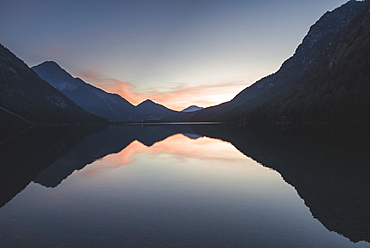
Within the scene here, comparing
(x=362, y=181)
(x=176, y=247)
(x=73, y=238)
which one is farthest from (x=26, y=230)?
(x=362, y=181)

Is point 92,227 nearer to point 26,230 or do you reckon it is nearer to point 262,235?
point 26,230

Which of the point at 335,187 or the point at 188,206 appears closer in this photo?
the point at 188,206

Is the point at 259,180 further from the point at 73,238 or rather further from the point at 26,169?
the point at 26,169

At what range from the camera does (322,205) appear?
14430 mm

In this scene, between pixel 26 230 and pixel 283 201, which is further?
pixel 283 201

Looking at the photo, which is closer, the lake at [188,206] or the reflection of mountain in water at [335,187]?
the lake at [188,206]

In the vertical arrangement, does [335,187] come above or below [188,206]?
below

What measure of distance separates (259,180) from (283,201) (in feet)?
18.0

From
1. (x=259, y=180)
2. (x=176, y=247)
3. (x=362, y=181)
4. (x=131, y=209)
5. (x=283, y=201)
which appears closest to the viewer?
(x=176, y=247)

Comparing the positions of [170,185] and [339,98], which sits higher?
[339,98]

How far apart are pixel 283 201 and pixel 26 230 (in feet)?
49.5

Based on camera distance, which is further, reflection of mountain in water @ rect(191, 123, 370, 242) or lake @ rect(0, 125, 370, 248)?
reflection of mountain in water @ rect(191, 123, 370, 242)

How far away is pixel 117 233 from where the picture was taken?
10.7 m

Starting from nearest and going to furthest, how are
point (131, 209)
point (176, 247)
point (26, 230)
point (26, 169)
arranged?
1. point (176, 247)
2. point (26, 230)
3. point (131, 209)
4. point (26, 169)
